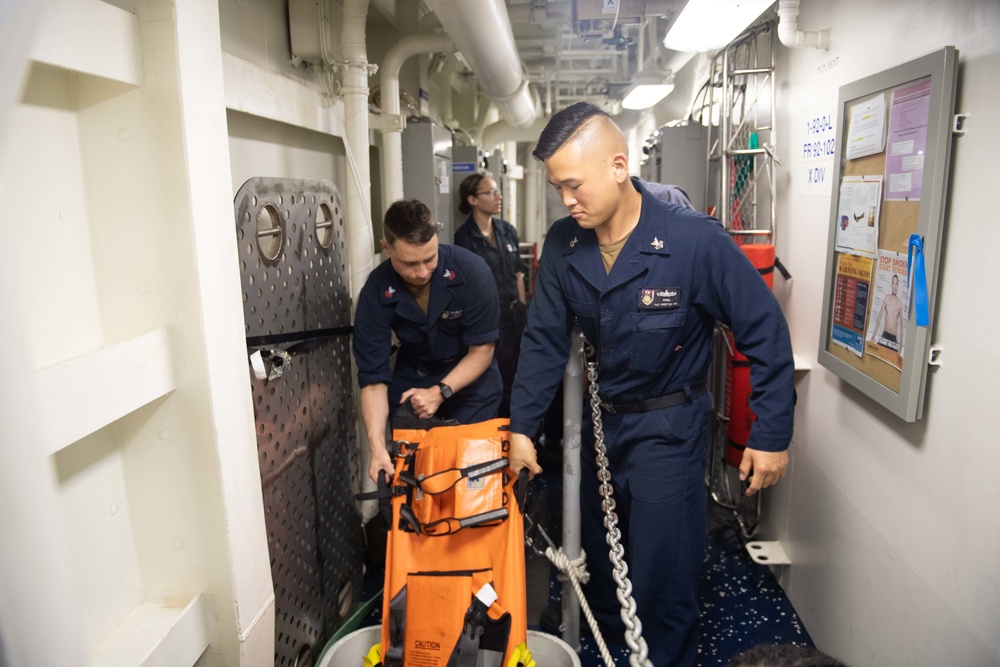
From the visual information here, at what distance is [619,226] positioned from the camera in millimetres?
2055

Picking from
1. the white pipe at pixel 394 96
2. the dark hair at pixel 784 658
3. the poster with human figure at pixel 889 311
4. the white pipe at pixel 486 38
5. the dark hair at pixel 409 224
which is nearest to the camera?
the dark hair at pixel 784 658

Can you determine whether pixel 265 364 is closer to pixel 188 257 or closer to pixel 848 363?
pixel 188 257

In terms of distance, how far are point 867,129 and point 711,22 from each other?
89 cm

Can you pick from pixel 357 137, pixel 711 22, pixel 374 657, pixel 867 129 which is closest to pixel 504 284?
pixel 357 137

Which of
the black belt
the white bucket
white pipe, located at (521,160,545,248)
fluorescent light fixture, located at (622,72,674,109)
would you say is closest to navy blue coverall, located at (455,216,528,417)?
fluorescent light fixture, located at (622,72,674,109)

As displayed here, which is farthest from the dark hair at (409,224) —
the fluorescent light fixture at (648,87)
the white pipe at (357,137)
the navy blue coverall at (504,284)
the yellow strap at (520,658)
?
the fluorescent light fixture at (648,87)

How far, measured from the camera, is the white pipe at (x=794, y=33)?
2303 millimetres

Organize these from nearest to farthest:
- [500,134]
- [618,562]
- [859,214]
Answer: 1. [618,562]
2. [859,214]
3. [500,134]

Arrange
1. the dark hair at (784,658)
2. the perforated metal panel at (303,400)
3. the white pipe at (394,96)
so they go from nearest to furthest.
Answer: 1. the dark hair at (784,658)
2. the perforated metal panel at (303,400)
3. the white pipe at (394,96)

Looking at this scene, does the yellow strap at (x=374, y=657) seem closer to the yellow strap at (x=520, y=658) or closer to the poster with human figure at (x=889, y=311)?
the yellow strap at (x=520, y=658)

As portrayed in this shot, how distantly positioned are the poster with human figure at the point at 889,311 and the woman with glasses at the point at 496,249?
95.7 inches

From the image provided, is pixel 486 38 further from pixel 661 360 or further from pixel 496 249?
pixel 496 249

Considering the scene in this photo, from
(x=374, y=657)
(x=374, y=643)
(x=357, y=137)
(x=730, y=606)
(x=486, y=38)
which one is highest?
(x=486, y=38)

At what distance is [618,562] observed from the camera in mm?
1605
